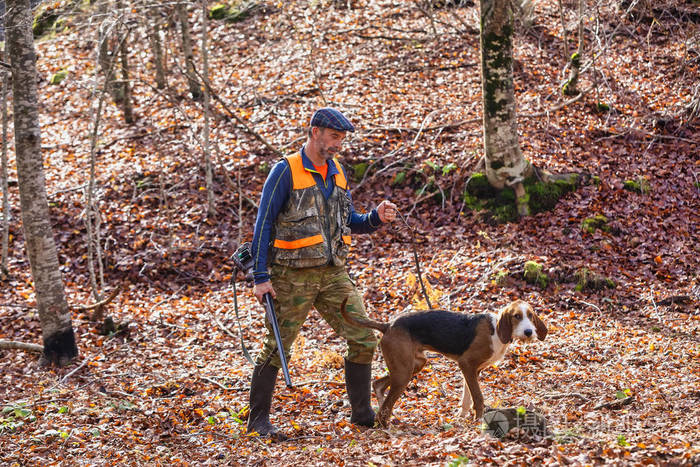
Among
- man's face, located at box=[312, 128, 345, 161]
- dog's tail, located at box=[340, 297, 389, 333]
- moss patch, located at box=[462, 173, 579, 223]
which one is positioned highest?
man's face, located at box=[312, 128, 345, 161]

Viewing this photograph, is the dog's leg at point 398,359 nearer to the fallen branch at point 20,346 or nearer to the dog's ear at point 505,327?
the dog's ear at point 505,327

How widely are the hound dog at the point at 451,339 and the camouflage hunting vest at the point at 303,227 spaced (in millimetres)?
500

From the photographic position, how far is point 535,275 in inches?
366

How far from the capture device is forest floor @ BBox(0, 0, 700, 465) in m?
5.57

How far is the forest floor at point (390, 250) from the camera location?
18.3ft

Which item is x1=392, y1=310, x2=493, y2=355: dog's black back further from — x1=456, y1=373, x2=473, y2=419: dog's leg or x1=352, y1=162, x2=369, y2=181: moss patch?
x1=352, y1=162, x2=369, y2=181: moss patch

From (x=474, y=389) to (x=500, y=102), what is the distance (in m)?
6.53

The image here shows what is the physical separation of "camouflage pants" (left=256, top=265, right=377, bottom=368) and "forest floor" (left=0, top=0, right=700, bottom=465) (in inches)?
29.8

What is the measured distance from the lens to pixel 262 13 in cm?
1998

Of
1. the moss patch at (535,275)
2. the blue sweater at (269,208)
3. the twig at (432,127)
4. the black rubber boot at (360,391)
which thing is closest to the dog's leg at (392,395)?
the black rubber boot at (360,391)

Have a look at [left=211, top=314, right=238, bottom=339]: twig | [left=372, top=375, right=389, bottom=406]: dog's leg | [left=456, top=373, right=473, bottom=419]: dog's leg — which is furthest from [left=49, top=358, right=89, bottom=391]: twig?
[left=456, top=373, right=473, bottom=419]: dog's leg

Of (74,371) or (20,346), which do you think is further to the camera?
(20,346)

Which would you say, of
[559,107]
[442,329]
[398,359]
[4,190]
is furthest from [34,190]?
[559,107]

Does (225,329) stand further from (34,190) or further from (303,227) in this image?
(303,227)
